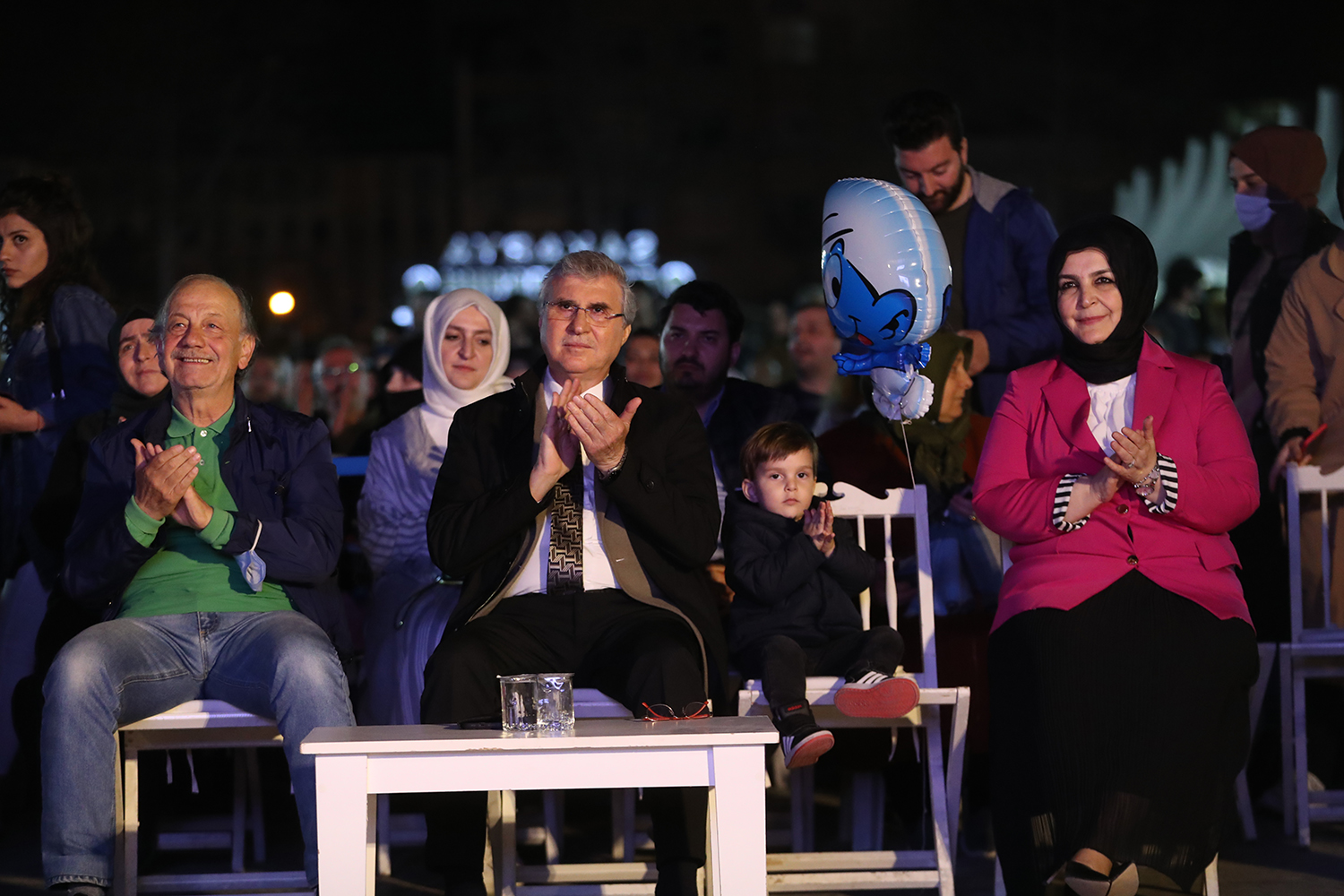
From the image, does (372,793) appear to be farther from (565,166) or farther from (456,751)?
(565,166)

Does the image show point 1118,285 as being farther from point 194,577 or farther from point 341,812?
point 194,577

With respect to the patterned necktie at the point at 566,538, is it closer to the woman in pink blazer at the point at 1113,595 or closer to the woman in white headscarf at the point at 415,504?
the woman in white headscarf at the point at 415,504

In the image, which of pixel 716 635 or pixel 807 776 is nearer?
pixel 716 635

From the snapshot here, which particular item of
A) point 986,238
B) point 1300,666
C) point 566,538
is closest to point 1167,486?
point 1300,666

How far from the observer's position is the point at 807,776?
3619 millimetres

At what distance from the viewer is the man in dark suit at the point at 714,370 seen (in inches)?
165

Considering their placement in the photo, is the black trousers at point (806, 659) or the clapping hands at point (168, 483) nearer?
the clapping hands at point (168, 483)

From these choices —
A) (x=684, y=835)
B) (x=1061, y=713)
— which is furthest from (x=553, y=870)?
(x=1061, y=713)

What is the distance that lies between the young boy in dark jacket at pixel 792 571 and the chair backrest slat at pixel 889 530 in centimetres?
9

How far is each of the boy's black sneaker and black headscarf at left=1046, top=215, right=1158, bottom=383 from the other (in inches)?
39.6

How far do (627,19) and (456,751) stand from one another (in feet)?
140

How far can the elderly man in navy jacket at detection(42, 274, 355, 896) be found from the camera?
2.83 m

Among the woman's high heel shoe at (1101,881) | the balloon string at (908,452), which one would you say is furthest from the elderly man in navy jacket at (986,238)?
the woman's high heel shoe at (1101,881)

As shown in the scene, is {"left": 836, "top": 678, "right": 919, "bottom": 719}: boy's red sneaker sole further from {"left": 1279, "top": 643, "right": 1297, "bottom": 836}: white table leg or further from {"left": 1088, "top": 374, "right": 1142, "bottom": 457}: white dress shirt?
{"left": 1279, "top": 643, "right": 1297, "bottom": 836}: white table leg
